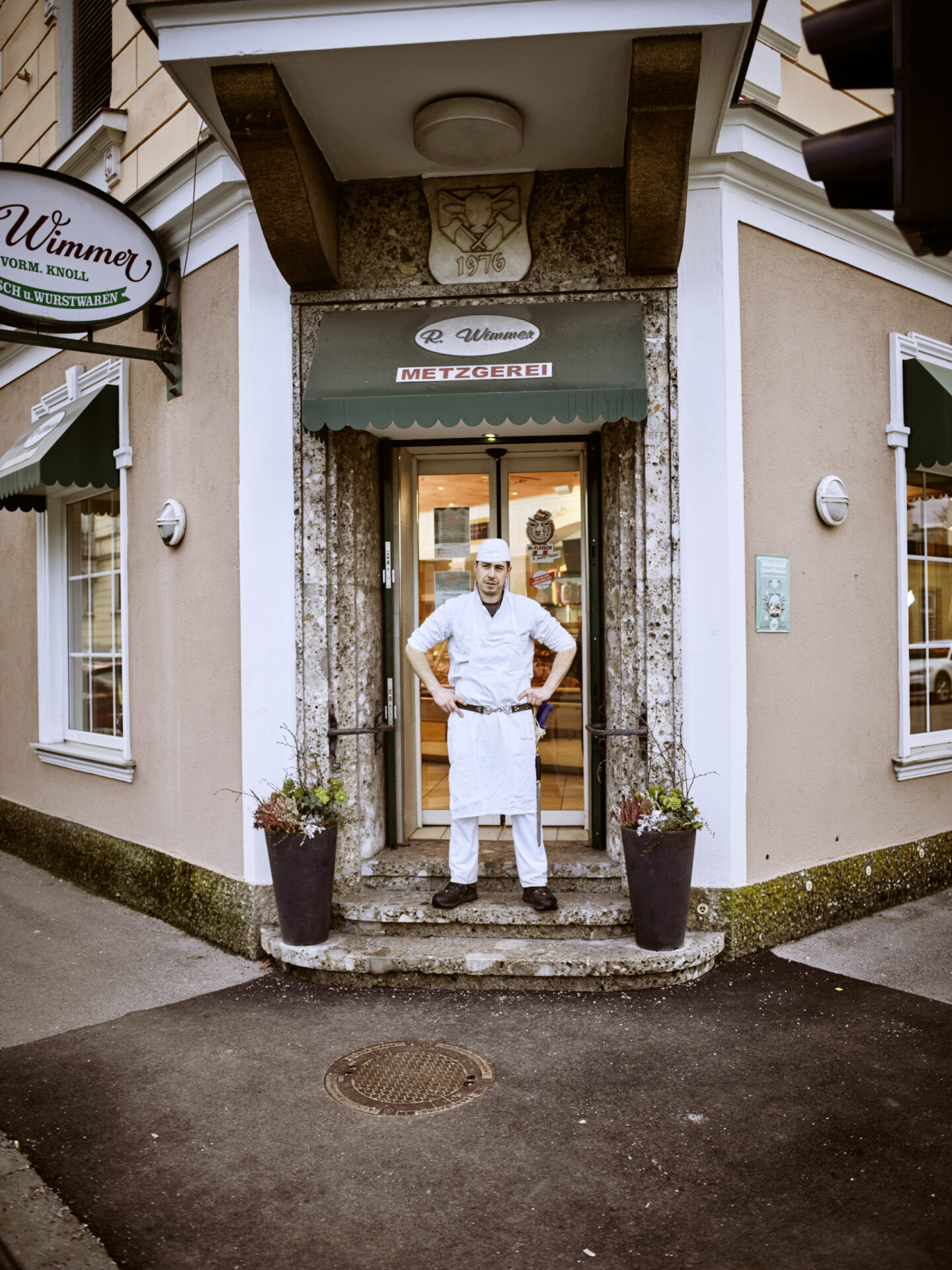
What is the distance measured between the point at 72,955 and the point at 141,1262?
115 inches

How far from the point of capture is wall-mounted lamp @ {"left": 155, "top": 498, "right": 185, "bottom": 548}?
570 centimetres

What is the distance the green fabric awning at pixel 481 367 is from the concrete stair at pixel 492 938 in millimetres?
2471

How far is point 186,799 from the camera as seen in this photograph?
228 inches

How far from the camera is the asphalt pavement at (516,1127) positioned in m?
2.72

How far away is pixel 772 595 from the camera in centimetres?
523

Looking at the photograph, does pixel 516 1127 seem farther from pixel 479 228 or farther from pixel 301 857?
pixel 479 228

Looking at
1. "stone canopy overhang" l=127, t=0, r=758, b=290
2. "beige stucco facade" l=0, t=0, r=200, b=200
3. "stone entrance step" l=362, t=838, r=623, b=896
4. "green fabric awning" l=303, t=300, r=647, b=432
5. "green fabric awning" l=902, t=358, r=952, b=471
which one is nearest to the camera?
"stone canopy overhang" l=127, t=0, r=758, b=290

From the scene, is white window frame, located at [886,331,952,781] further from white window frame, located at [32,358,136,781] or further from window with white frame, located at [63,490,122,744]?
window with white frame, located at [63,490,122,744]

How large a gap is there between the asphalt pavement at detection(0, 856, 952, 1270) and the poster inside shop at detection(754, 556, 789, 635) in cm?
177

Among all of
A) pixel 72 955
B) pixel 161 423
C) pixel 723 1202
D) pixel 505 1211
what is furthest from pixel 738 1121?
pixel 161 423

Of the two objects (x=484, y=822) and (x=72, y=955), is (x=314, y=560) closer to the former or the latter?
(x=484, y=822)

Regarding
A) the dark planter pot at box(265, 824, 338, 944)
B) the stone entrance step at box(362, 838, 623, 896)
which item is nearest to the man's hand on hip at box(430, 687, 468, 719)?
the dark planter pot at box(265, 824, 338, 944)

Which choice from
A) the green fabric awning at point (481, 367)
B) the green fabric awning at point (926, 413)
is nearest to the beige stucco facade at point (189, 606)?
the green fabric awning at point (481, 367)

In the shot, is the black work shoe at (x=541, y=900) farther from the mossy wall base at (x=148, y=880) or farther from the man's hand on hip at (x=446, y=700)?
the mossy wall base at (x=148, y=880)
